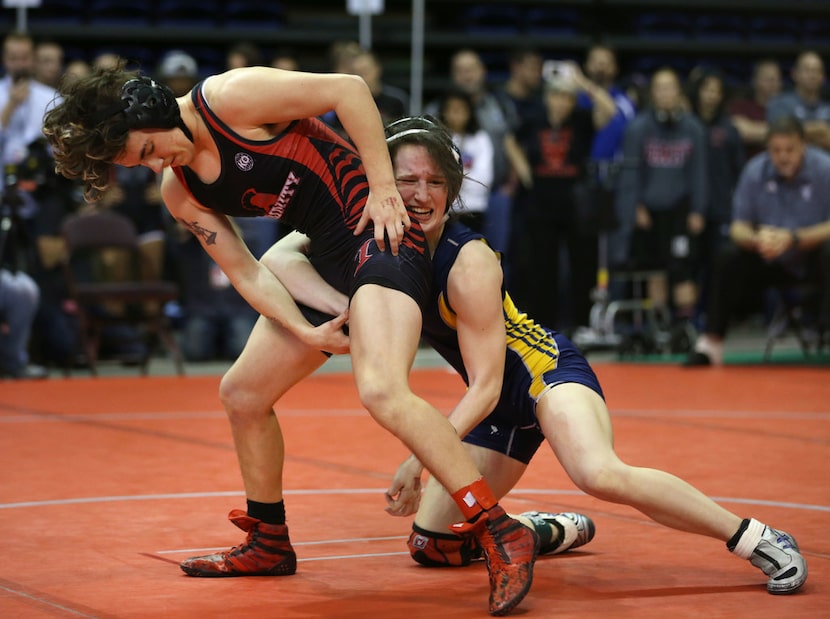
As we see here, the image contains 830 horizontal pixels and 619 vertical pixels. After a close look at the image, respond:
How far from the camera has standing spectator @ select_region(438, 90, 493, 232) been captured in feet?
26.9

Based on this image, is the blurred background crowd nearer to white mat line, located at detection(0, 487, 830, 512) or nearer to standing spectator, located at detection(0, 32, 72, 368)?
standing spectator, located at detection(0, 32, 72, 368)

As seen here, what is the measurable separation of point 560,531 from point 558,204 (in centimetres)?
539

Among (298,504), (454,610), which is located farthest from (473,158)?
(454,610)

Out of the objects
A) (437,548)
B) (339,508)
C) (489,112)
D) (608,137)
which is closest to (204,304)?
(489,112)

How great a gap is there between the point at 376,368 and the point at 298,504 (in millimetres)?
1333

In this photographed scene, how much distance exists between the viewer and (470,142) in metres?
8.35

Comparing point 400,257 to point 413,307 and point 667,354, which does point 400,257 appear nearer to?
point 413,307

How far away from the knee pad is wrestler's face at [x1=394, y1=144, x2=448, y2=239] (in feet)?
2.49

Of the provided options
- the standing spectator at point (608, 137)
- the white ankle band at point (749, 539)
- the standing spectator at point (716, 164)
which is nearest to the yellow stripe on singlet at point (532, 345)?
the white ankle band at point (749, 539)

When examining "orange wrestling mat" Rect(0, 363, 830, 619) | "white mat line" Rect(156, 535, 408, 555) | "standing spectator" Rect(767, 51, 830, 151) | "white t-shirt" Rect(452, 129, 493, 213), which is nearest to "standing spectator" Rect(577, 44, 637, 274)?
"white t-shirt" Rect(452, 129, 493, 213)

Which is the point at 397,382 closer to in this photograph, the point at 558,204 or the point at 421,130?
the point at 421,130

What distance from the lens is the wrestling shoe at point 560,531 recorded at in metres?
3.34

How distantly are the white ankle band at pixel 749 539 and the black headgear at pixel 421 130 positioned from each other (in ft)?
3.58

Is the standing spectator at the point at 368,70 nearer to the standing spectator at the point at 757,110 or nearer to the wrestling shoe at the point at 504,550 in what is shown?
the standing spectator at the point at 757,110
